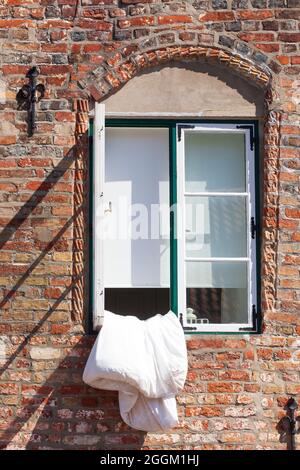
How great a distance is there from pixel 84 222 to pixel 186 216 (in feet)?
2.49

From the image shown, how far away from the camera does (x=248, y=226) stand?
19.2 feet

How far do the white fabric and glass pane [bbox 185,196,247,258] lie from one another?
0.76 m

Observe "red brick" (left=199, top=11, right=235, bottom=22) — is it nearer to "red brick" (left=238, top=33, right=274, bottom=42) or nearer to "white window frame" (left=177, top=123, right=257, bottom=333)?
"red brick" (left=238, top=33, right=274, bottom=42)

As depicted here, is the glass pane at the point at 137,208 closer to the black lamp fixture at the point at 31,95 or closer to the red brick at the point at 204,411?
the black lamp fixture at the point at 31,95

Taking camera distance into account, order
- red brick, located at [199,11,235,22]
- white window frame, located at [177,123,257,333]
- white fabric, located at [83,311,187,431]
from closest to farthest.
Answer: white fabric, located at [83,311,187,431] → white window frame, located at [177,123,257,333] → red brick, located at [199,11,235,22]

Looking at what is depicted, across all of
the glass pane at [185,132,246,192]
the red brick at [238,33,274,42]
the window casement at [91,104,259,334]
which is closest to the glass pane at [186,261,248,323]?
the window casement at [91,104,259,334]

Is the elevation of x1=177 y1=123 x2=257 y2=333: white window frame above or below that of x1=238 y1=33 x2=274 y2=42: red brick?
below

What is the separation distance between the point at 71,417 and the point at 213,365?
41.5 inches

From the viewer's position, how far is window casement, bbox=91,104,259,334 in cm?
580

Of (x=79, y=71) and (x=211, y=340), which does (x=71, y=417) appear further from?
(x=79, y=71)

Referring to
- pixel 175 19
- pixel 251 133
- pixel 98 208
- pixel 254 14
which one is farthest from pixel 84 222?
pixel 254 14

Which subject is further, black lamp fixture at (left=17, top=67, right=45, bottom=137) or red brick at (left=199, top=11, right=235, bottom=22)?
red brick at (left=199, top=11, right=235, bottom=22)
